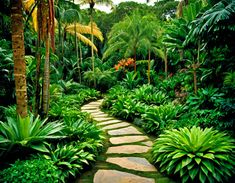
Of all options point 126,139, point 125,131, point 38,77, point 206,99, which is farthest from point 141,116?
point 38,77

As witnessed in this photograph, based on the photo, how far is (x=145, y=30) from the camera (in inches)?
527

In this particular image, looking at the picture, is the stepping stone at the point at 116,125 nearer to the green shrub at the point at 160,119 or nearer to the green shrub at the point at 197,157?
the green shrub at the point at 160,119

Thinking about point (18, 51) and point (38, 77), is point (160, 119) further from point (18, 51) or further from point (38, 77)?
point (18, 51)

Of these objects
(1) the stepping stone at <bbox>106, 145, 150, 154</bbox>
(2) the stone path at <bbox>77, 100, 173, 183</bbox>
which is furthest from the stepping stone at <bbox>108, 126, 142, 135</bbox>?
(1) the stepping stone at <bbox>106, 145, 150, 154</bbox>

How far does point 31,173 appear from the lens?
10.5 feet

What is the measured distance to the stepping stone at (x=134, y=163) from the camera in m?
4.25

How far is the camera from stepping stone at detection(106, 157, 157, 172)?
425 cm

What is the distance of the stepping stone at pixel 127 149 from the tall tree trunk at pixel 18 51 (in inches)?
81.8

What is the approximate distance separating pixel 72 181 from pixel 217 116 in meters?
3.36

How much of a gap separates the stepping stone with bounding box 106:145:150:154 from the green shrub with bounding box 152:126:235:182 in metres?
0.60

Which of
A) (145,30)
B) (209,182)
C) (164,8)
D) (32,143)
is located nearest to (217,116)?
(209,182)

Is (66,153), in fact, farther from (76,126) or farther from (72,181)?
(76,126)

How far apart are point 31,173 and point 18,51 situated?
206cm

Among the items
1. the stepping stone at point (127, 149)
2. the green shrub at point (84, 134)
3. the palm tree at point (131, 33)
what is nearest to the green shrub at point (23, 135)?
the green shrub at point (84, 134)
